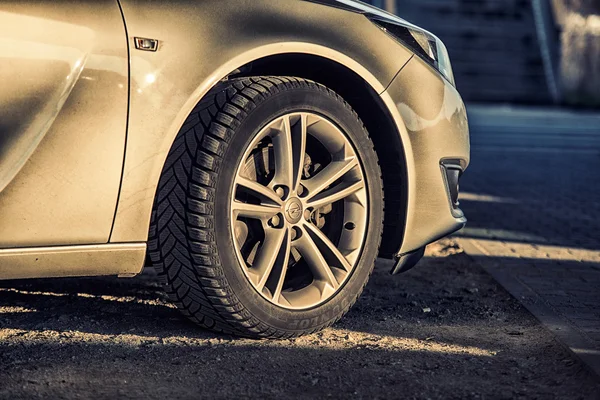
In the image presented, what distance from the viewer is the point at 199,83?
3.74 metres

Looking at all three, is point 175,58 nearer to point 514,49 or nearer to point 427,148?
point 427,148

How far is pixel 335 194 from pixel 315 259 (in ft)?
0.86

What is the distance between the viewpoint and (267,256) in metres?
3.97

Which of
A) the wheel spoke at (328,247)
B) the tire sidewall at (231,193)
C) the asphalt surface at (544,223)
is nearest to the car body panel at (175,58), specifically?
the tire sidewall at (231,193)

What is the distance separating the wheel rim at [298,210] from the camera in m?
3.97

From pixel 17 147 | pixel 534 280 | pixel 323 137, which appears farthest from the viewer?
pixel 534 280

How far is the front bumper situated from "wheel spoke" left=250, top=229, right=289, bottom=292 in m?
0.61

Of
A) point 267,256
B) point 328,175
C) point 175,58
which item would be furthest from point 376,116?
point 175,58

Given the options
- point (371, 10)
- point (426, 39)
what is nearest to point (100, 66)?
point (371, 10)

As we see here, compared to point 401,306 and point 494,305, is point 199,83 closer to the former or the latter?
point 401,306

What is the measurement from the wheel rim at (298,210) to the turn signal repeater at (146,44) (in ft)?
1.69

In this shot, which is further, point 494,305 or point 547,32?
point 547,32

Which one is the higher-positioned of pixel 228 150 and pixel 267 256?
pixel 228 150

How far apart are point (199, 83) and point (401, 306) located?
5.16 ft
